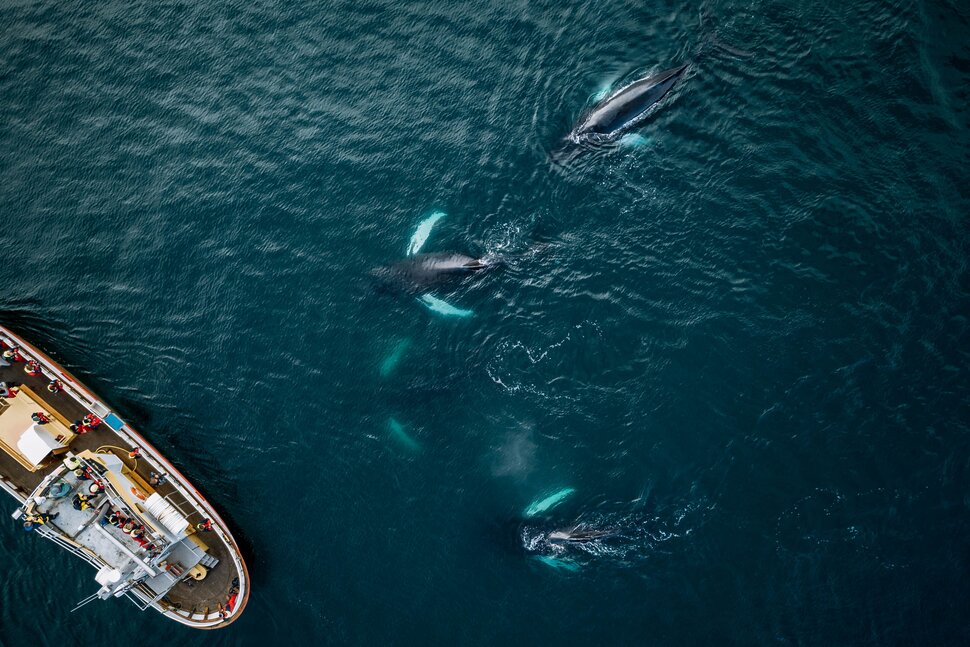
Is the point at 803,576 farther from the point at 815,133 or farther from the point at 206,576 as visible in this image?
the point at 206,576

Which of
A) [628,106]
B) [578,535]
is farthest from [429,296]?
[628,106]

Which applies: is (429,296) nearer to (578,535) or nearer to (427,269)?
(427,269)

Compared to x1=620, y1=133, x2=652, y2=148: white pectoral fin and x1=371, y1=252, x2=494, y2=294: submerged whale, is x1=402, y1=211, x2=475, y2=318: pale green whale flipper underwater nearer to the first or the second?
x1=371, y1=252, x2=494, y2=294: submerged whale

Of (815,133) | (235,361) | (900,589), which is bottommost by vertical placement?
(900,589)

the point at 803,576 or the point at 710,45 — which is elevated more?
the point at 710,45

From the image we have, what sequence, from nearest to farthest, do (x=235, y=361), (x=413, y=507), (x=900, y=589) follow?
1. (x=900, y=589)
2. (x=413, y=507)
3. (x=235, y=361)

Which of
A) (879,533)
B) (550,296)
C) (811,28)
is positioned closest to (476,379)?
(550,296)

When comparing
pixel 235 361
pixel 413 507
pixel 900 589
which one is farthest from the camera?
pixel 235 361

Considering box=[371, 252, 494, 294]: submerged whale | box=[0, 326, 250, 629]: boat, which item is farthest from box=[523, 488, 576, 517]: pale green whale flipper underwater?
box=[0, 326, 250, 629]: boat
